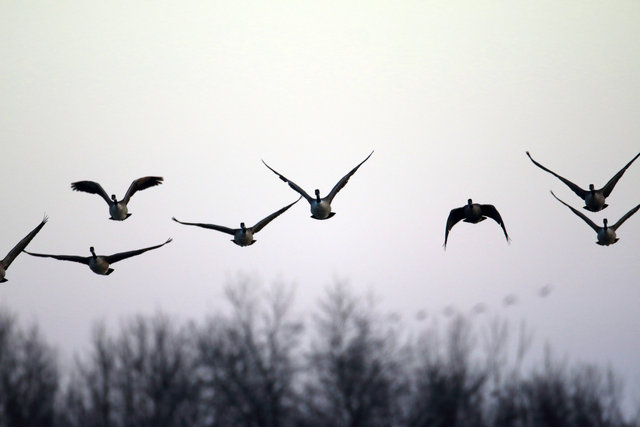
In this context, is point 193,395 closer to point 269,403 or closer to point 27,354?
point 269,403

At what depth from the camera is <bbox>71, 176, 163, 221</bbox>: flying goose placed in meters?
24.6

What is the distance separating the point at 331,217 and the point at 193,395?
25340 millimetres

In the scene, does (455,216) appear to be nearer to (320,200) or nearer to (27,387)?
(320,200)

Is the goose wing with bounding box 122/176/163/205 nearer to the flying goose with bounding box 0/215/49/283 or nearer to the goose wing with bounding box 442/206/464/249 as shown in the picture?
the flying goose with bounding box 0/215/49/283

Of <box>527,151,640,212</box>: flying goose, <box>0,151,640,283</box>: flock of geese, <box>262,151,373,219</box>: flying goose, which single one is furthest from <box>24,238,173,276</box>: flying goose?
<box>527,151,640,212</box>: flying goose

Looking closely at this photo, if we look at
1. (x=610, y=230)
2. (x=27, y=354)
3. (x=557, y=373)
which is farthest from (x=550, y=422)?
(x=610, y=230)

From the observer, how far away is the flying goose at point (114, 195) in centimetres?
2458

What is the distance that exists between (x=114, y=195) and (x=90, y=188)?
128cm

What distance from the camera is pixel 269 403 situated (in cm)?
4525

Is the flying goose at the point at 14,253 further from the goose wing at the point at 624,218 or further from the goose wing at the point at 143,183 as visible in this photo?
the goose wing at the point at 624,218

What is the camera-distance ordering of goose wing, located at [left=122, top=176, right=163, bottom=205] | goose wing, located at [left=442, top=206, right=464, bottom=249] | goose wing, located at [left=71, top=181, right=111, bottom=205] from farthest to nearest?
1. goose wing, located at [left=122, top=176, right=163, bottom=205]
2. goose wing, located at [left=71, top=181, right=111, bottom=205]
3. goose wing, located at [left=442, top=206, right=464, bottom=249]

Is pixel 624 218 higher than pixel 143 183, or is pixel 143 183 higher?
pixel 143 183

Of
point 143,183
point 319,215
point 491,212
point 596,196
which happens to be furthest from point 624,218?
point 143,183

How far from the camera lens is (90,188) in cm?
2583
